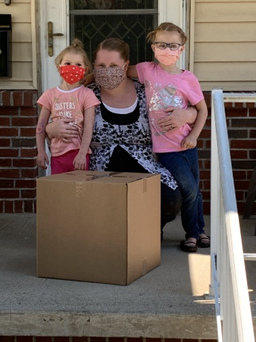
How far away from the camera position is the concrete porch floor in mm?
2951

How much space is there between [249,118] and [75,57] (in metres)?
1.80

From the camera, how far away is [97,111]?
13.0ft

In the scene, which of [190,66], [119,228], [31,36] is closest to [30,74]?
[31,36]

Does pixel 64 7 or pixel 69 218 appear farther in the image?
pixel 64 7

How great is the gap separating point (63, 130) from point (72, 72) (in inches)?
13.6

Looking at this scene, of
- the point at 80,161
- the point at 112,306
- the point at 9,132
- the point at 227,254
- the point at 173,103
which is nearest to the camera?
the point at 227,254

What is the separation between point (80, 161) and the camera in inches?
150

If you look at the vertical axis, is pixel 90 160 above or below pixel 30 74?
below

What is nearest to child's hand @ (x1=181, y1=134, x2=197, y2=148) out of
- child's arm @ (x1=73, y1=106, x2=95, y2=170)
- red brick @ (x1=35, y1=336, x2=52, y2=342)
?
child's arm @ (x1=73, y1=106, x2=95, y2=170)

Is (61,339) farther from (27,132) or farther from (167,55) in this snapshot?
(27,132)

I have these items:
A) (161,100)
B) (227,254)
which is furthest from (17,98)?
(227,254)

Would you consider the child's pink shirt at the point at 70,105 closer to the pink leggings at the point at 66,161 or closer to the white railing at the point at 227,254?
the pink leggings at the point at 66,161

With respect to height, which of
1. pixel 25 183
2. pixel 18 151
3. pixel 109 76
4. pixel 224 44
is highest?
pixel 224 44

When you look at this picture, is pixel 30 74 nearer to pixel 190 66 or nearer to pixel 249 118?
pixel 190 66
